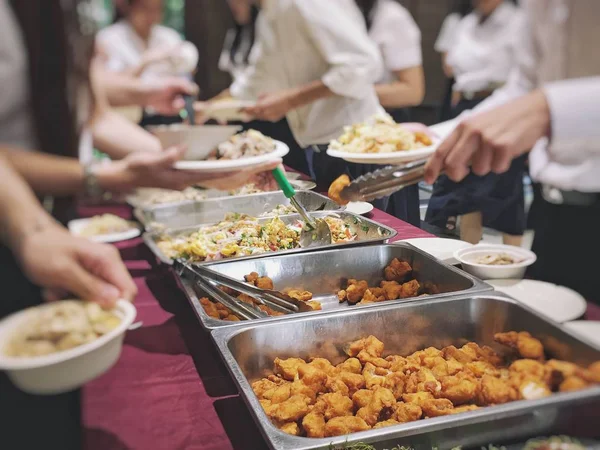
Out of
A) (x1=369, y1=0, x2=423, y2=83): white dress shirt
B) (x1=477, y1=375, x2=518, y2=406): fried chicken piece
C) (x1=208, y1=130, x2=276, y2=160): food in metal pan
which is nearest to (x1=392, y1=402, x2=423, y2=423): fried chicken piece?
(x1=477, y1=375, x2=518, y2=406): fried chicken piece

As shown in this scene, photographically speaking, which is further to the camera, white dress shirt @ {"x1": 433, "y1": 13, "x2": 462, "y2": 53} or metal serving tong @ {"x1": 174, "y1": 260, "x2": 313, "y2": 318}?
metal serving tong @ {"x1": 174, "y1": 260, "x2": 313, "y2": 318}

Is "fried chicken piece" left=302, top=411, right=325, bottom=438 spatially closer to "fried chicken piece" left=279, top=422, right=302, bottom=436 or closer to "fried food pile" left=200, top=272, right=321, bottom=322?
"fried chicken piece" left=279, top=422, right=302, bottom=436

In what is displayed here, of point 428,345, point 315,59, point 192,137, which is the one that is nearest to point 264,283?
point 428,345

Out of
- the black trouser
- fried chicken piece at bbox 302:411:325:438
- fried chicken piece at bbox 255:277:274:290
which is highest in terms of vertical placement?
the black trouser

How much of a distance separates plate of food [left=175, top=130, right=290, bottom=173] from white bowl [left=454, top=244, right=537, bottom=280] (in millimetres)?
523

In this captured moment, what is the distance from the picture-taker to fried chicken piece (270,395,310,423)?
1.09m

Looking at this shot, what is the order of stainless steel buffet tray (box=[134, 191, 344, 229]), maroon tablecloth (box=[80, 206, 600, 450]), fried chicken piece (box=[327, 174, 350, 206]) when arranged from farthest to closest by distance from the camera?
fried chicken piece (box=[327, 174, 350, 206]) < stainless steel buffet tray (box=[134, 191, 344, 229]) < maroon tablecloth (box=[80, 206, 600, 450])

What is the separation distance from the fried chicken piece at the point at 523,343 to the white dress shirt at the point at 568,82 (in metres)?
0.29

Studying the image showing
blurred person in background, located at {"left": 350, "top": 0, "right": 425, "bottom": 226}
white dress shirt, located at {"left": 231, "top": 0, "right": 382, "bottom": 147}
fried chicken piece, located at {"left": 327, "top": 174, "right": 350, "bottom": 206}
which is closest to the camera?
fried chicken piece, located at {"left": 327, "top": 174, "right": 350, "bottom": 206}

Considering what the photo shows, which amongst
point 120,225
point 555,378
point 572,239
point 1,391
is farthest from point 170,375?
point 572,239

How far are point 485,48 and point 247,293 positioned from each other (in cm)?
81

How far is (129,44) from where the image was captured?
2.72ft

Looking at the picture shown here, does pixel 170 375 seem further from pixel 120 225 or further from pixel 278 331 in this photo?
pixel 120 225

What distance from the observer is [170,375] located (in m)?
1.17
